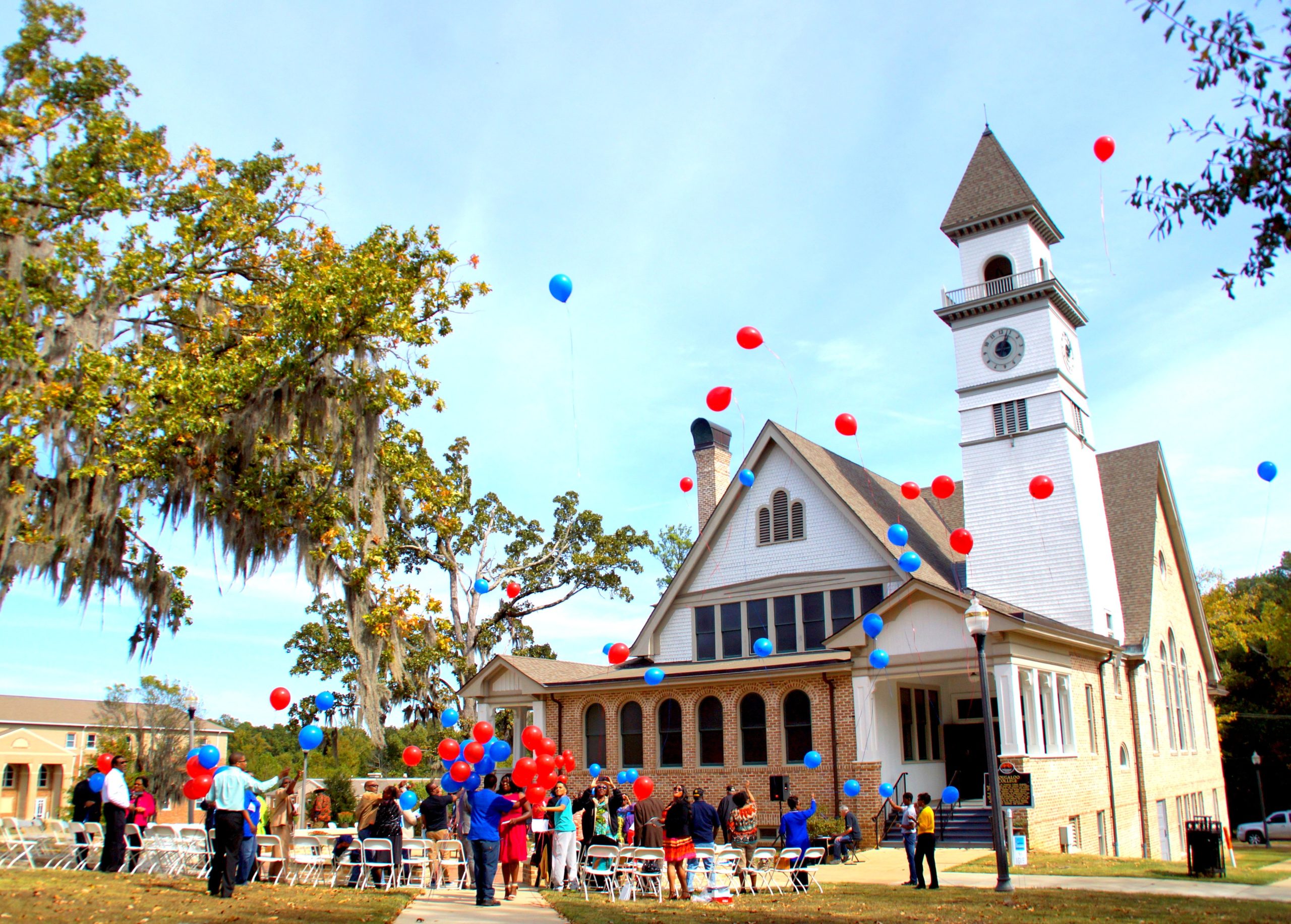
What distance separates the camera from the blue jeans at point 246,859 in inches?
445

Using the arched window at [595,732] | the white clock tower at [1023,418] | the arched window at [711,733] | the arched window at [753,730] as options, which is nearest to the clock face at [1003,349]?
the white clock tower at [1023,418]

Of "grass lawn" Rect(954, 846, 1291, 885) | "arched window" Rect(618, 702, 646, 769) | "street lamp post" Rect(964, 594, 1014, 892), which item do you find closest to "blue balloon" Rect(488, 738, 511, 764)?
"street lamp post" Rect(964, 594, 1014, 892)

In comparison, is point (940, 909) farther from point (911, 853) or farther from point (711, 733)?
point (711, 733)

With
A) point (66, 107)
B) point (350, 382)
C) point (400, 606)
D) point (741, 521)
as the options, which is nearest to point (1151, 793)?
point (741, 521)

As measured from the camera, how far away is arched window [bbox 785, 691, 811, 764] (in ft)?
73.6

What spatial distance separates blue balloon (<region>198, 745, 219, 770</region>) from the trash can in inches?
545

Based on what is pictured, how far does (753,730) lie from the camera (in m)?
23.3

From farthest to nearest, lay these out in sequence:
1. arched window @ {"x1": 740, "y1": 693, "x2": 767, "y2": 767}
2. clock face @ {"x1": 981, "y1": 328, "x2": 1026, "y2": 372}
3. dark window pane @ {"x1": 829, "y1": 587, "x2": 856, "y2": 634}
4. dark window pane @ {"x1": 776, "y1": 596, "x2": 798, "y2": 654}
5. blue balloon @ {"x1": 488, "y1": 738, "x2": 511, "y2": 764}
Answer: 1. clock face @ {"x1": 981, "y1": 328, "x2": 1026, "y2": 372}
2. dark window pane @ {"x1": 776, "y1": 596, "x2": 798, "y2": 654}
3. dark window pane @ {"x1": 829, "y1": 587, "x2": 856, "y2": 634}
4. arched window @ {"x1": 740, "y1": 693, "x2": 767, "y2": 767}
5. blue balloon @ {"x1": 488, "y1": 738, "x2": 511, "y2": 764}

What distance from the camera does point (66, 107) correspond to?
18188 mm

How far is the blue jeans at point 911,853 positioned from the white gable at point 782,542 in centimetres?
1010

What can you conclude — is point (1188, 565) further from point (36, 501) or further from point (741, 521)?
point (36, 501)

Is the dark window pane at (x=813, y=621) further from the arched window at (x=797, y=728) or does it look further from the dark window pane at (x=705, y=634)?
the dark window pane at (x=705, y=634)

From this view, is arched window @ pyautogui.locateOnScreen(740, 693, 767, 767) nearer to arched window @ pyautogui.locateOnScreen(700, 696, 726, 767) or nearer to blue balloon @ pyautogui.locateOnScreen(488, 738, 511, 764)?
arched window @ pyautogui.locateOnScreen(700, 696, 726, 767)

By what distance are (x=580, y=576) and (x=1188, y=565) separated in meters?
21.8
